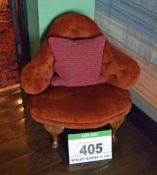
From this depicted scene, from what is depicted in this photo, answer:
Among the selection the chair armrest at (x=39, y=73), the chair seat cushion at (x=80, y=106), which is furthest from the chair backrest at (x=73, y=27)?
the chair seat cushion at (x=80, y=106)

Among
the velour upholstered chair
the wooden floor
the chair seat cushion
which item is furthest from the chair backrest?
the wooden floor

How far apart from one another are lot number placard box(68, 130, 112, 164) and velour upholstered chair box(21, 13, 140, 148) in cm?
8

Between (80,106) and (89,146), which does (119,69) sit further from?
(89,146)

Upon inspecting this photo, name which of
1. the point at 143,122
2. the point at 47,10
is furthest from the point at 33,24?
the point at 143,122

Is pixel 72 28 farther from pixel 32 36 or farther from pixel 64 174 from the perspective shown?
pixel 64 174

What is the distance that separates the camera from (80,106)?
1.75m

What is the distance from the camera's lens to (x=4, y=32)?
253 centimetres

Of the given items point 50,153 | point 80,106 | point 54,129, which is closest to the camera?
point 80,106

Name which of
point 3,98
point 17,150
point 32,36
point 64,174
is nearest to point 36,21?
point 32,36

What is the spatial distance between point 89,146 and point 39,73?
1.71 feet

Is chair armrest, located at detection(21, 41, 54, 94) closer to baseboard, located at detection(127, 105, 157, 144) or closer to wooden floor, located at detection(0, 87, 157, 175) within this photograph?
wooden floor, located at detection(0, 87, 157, 175)

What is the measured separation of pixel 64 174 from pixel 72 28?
893 mm

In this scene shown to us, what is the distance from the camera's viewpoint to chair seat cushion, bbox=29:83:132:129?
1.72 meters

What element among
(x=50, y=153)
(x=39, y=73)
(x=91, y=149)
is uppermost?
(x=39, y=73)
